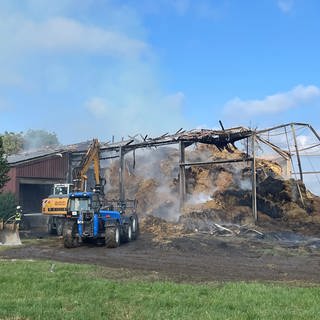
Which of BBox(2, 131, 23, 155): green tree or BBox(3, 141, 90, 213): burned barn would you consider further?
BBox(2, 131, 23, 155): green tree

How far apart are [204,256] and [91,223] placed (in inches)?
249

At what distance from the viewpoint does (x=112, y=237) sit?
22188mm

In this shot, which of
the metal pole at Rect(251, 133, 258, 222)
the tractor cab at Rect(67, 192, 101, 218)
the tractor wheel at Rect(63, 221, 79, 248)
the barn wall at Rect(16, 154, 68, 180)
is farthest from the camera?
the barn wall at Rect(16, 154, 68, 180)

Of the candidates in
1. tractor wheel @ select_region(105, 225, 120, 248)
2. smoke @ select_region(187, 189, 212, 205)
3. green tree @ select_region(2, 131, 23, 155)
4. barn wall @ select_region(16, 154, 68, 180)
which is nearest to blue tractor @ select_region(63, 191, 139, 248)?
tractor wheel @ select_region(105, 225, 120, 248)

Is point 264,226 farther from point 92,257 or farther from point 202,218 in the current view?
point 92,257

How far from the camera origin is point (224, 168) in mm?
34719

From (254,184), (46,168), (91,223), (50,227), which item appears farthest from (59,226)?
(46,168)

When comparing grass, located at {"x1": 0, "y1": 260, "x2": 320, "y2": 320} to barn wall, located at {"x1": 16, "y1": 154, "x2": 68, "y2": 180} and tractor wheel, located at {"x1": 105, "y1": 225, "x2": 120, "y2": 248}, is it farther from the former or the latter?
barn wall, located at {"x1": 16, "y1": 154, "x2": 68, "y2": 180}

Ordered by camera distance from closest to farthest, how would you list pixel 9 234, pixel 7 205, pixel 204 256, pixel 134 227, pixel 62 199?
1. pixel 204 256
2. pixel 9 234
3. pixel 134 227
4. pixel 62 199
5. pixel 7 205

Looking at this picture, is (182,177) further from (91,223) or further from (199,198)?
(91,223)

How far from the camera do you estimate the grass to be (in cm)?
810

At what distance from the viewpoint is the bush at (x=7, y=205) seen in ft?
114

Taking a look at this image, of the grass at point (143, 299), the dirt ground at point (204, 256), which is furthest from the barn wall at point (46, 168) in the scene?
the grass at point (143, 299)

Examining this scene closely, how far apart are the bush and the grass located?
23300mm
